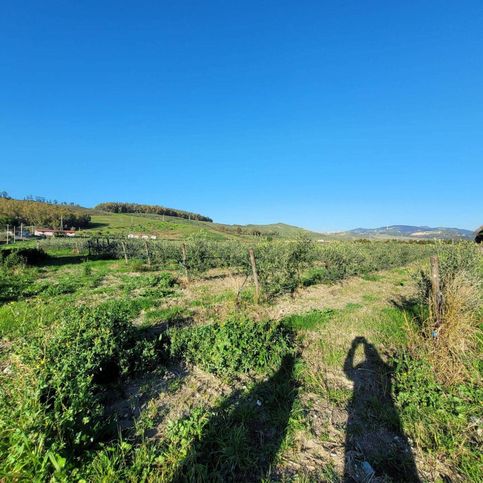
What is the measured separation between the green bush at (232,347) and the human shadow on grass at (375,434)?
1503 mm

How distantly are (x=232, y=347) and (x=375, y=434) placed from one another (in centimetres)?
270

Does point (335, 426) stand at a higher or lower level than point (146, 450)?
lower

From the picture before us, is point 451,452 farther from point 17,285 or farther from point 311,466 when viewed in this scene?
point 17,285

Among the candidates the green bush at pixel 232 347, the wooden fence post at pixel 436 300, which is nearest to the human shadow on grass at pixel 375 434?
the wooden fence post at pixel 436 300

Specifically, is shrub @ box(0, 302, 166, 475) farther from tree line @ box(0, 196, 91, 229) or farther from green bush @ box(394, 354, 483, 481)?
tree line @ box(0, 196, 91, 229)

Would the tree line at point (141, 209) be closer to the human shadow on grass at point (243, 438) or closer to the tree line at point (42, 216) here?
A: the tree line at point (42, 216)

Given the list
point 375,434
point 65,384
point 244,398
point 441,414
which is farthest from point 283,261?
point 65,384

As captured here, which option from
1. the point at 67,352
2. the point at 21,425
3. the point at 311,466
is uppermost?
the point at 67,352

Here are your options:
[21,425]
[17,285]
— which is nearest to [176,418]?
[21,425]

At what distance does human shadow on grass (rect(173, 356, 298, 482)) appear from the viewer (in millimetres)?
2812

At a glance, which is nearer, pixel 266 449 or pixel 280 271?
pixel 266 449

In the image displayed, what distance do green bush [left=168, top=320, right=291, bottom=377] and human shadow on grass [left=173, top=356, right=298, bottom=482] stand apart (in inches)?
24.4

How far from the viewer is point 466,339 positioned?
464cm

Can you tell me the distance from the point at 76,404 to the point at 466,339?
20.5 ft
